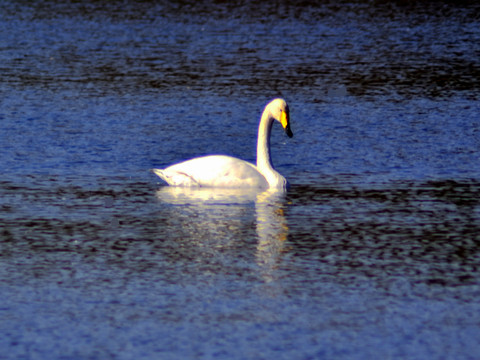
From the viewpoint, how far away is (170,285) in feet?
27.1

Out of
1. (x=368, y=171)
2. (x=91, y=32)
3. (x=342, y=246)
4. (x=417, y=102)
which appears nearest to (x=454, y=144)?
(x=368, y=171)

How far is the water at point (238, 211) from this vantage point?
23.7ft

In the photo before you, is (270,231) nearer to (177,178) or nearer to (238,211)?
(238,211)

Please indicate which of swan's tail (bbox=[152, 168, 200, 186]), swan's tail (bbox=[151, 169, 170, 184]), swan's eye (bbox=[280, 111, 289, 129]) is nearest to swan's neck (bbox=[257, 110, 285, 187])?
swan's eye (bbox=[280, 111, 289, 129])

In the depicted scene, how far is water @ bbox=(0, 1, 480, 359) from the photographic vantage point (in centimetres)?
723

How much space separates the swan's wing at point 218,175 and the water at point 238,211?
0.63 feet

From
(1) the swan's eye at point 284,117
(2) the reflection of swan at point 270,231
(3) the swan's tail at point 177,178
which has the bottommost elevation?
(2) the reflection of swan at point 270,231

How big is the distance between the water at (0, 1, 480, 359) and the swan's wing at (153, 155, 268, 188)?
191mm

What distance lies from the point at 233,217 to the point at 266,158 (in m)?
1.92

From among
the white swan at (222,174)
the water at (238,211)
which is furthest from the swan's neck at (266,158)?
the water at (238,211)

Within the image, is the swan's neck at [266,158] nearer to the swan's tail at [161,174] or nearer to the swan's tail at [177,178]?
the swan's tail at [177,178]

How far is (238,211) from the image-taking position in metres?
11.1

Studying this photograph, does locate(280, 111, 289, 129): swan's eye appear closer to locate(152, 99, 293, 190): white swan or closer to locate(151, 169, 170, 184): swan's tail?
locate(152, 99, 293, 190): white swan

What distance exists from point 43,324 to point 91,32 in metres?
22.7
